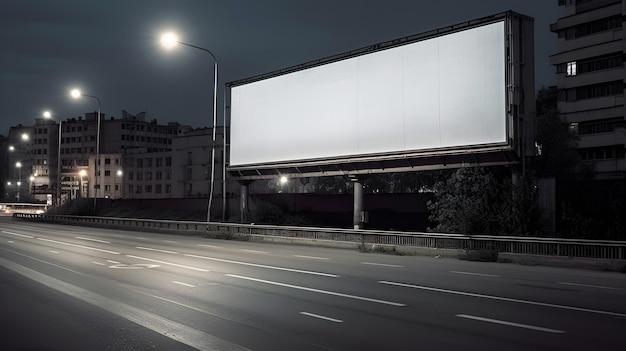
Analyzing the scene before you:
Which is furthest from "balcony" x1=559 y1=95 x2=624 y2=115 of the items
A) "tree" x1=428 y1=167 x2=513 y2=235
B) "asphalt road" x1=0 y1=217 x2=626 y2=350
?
"asphalt road" x1=0 y1=217 x2=626 y2=350

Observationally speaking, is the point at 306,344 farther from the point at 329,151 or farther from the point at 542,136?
the point at 542,136

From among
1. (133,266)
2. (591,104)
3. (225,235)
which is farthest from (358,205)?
(591,104)

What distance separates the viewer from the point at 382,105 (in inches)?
1330

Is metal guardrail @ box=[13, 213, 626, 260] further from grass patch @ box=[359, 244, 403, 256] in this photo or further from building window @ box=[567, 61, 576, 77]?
building window @ box=[567, 61, 576, 77]

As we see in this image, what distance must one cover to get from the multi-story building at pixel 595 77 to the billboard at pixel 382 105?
40.2 meters

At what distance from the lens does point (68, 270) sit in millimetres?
17344

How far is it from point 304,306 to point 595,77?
226ft

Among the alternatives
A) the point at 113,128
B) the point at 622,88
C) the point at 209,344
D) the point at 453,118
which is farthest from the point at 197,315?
the point at 113,128

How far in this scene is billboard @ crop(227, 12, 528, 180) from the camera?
28484mm

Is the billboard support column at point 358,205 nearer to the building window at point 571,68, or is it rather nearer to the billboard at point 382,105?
the billboard at point 382,105

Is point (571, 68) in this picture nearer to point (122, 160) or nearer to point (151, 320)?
point (151, 320)

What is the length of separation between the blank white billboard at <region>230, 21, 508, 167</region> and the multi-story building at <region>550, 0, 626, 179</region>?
4021cm

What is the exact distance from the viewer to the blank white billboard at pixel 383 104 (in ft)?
93.8

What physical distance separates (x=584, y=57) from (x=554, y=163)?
98.2 feet
